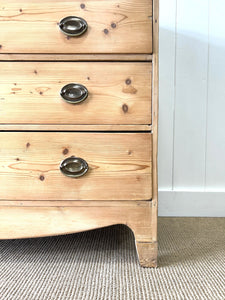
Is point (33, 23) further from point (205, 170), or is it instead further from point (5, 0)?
point (205, 170)

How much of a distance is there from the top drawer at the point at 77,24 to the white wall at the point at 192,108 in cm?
56

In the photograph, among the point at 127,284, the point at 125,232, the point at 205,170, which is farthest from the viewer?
the point at 205,170

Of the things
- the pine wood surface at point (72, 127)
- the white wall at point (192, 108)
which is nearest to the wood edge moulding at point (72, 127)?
the pine wood surface at point (72, 127)

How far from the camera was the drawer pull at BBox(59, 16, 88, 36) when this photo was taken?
0.83 metres

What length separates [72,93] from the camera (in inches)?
33.4

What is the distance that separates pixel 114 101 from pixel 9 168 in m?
0.35

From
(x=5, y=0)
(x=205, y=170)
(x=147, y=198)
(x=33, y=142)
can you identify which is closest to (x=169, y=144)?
(x=205, y=170)

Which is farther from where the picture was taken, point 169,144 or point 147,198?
point 169,144

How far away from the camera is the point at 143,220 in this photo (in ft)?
2.83

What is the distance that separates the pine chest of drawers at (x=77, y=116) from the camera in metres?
0.83

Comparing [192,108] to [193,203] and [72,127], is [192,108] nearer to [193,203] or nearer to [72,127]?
[193,203]

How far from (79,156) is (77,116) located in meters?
0.11

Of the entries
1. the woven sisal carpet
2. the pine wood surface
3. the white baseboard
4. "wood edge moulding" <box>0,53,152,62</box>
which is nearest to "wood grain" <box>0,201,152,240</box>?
the woven sisal carpet

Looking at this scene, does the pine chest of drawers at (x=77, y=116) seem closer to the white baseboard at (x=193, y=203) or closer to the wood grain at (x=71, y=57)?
the wood grain at (x=71, y=57)
